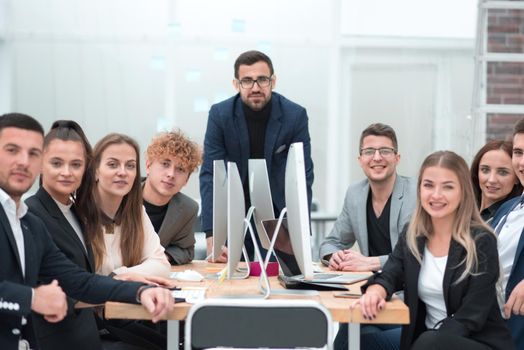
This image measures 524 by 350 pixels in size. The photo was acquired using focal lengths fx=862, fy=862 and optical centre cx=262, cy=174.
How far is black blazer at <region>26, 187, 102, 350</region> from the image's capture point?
2.78 m

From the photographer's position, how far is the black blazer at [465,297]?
283 cm

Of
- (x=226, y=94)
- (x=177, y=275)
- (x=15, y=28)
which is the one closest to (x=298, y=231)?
(x=177, y=275)

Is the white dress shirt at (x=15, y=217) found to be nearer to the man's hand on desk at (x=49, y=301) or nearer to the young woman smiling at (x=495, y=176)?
the man's hand on desk at (x=49, y=301)

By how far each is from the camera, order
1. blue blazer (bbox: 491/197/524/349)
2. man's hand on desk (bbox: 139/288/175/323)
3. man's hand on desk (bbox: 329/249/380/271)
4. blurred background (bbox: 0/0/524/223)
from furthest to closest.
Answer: blurred background (bbox: 0/0/524/223)
man's hand on desk (bbox: 329/249/380/271)
blue blazer (bbox: 491/197/524/349)
man's hand on desk (bbox: 139/288/175/323)

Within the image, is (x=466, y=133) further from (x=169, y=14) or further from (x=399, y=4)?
(x=169, y=14)

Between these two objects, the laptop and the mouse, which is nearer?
the laptop

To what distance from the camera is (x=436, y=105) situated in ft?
21.4

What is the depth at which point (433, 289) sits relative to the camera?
A: 2.93 m

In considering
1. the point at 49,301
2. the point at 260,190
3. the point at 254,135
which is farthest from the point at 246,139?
the point at 49,301

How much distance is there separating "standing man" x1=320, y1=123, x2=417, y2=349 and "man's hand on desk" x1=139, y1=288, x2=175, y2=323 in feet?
4.05

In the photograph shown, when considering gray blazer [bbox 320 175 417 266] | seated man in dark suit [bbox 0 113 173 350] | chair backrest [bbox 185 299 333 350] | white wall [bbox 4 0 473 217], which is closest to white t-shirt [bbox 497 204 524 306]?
gray blazer [bbox 320 175 417 266]

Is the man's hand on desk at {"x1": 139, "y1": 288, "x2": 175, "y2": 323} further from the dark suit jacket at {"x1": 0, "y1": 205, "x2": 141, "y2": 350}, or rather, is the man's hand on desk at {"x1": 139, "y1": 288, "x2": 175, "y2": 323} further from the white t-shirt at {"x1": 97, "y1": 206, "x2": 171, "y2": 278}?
the white t-shirt at {"x1": 97, "y1": 206, "x2": 171, "y2": 278}

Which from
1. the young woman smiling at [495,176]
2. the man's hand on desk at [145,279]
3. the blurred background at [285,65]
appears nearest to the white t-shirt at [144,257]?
the man's hand on desk at [145,279]

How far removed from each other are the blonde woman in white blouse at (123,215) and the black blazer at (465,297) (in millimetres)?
897
